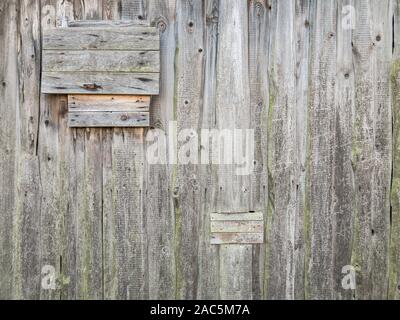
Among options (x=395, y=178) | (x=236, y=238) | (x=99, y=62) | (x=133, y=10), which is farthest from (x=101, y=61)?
(x=395, y=178)

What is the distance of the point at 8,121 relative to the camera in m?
2.78

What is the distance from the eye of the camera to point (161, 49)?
2764 millimetres

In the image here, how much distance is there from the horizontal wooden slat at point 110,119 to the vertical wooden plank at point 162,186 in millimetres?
84

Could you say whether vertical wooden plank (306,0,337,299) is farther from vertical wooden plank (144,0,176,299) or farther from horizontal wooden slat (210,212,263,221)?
vertical wooden plank (144,0,176,299)

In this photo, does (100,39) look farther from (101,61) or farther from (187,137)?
(187,137)

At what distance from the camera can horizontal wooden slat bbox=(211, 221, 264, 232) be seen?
2.80 metres

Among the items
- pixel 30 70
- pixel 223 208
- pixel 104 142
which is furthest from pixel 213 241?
pixel 30 70

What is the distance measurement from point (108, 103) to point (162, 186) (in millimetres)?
586

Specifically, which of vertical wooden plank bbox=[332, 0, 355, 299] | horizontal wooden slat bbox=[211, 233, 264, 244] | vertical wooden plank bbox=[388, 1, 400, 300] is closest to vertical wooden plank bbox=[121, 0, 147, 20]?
vertical wooden plank bbox=[332, 0, 355, 299]

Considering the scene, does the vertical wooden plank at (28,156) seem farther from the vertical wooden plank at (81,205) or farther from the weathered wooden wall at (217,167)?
the vertical wooden plank at (81,205)

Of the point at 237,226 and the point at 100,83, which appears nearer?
the point at 100,83

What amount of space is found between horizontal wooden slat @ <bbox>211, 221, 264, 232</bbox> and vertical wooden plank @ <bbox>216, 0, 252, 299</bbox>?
0.26ft

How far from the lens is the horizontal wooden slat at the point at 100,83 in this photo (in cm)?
266

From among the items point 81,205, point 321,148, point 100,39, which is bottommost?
point 81,205
